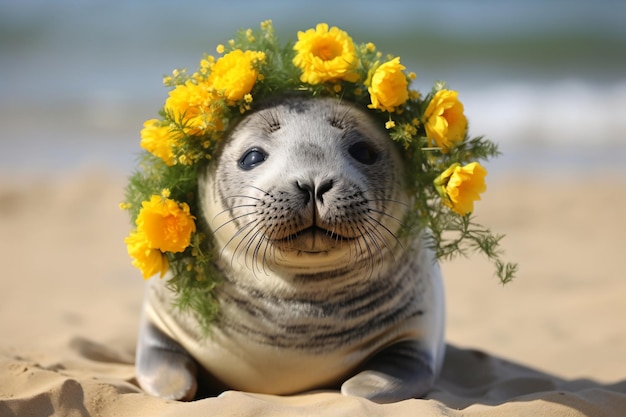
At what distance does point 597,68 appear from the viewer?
1511 centimetres

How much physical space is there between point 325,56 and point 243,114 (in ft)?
1.35

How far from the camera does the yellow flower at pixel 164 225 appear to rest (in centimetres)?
353

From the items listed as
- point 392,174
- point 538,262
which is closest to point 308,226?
point 392,174

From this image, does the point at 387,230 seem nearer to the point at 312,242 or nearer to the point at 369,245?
the point at 369,245

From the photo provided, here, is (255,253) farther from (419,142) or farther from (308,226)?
(419,142)

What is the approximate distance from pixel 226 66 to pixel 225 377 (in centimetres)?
129

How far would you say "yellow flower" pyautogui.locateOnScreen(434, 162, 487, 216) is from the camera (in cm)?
346

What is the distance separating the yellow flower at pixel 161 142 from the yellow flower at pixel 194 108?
77 millimetres

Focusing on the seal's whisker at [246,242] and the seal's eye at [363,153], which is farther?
the seal's eye at [363,153]

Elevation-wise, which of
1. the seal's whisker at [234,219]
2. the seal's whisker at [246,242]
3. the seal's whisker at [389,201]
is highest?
the seal's whisker at [389,201]

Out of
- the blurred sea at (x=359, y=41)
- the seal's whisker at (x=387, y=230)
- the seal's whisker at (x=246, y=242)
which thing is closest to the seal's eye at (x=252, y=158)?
the seal's whisker at (x=246, y=242)

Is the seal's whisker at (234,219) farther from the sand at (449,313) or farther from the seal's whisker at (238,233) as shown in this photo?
the sand at (449,313)

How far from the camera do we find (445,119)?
3.60 m

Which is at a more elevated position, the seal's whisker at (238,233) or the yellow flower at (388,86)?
the yellow flower at (388,86)
